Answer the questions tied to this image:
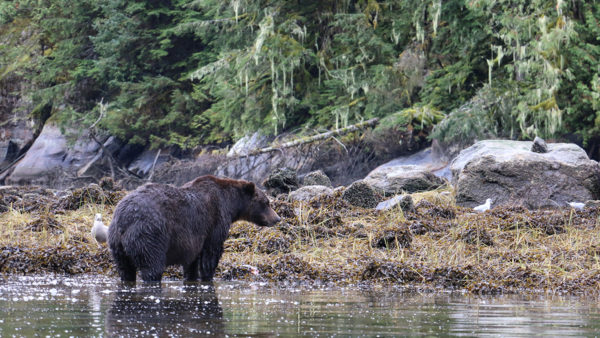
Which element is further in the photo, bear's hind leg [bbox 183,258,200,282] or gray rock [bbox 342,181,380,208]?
gray rock [bbox 342,181,380,208]

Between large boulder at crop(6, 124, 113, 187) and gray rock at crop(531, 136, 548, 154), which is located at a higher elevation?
gray rock at crop(531, 136, 548, 154)

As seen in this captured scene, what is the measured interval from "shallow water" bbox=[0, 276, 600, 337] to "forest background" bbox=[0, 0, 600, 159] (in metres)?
12.6

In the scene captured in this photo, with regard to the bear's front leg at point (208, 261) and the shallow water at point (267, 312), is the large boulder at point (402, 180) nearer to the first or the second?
the bear's front leg at point (208, 261)

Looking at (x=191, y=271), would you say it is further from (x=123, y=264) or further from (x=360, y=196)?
(x=360, y=196)

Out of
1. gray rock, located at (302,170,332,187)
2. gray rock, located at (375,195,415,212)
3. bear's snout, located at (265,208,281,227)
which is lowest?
gray rock, located at (302,170,332,187)

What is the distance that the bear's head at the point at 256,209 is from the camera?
9641mm

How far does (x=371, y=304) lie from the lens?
6770 mm

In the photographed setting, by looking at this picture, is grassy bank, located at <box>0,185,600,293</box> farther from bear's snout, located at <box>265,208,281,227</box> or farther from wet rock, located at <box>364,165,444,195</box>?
wet rock, located at <box>364,165,444,195</box>

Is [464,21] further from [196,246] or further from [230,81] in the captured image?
[196,246]

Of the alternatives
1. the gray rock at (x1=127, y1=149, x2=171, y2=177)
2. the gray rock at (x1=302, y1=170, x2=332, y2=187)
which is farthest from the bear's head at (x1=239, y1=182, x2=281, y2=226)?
the gray rock at (x1=127, y1=149, x2=171, y2=177)

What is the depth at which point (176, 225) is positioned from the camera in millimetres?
8289

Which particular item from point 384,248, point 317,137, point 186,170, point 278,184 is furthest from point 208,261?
point 186,170

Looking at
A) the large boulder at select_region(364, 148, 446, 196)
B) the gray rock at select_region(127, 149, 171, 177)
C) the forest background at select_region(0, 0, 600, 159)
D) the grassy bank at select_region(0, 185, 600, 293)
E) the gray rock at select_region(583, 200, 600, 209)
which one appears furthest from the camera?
the gray rock at select_region(127, 149, 171, 177)

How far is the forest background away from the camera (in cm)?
2017
